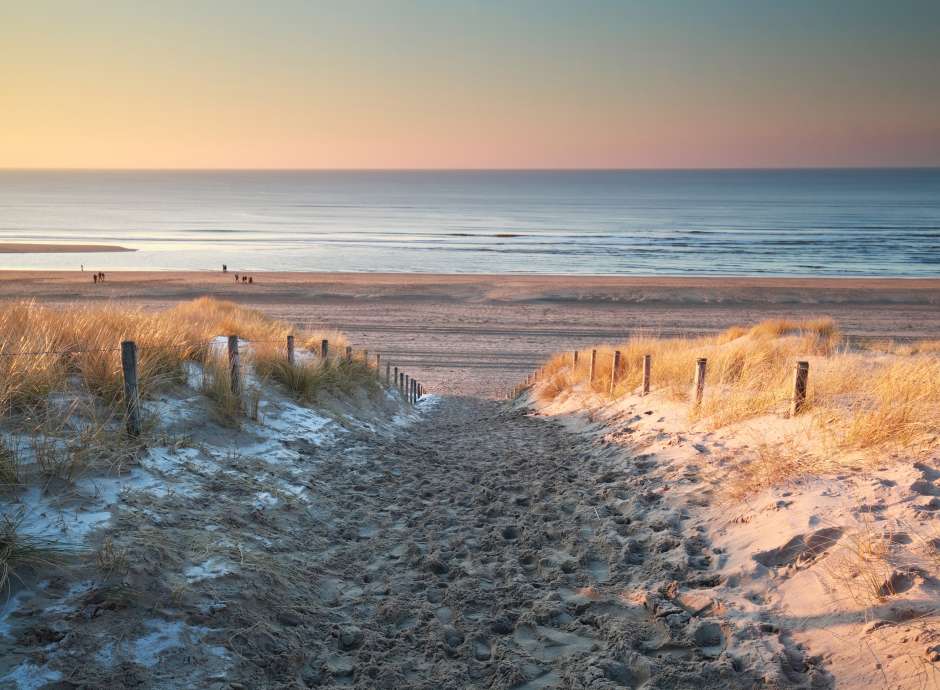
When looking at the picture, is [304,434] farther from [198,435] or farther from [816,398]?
[816,398]

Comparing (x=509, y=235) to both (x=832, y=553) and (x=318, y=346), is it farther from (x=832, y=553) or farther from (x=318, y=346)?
(x=832, y=553)

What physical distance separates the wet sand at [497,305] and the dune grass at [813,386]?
10.6m

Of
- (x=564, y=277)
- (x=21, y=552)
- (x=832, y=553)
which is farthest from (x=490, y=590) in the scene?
(x=564, y=277)

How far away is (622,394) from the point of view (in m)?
12.9

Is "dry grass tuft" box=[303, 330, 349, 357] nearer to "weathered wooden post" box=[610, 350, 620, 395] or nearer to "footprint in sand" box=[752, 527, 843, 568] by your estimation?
"weathered wooden post" box=[610, 350, 620, 395]

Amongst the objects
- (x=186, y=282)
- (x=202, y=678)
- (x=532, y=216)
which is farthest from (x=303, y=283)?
(x=532, y=216)

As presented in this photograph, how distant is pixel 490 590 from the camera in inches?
205

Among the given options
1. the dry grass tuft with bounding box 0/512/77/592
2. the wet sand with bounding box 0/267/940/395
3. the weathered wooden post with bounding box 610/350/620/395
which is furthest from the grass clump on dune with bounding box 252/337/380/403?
the wet sand with bounding box 0/267/940/395

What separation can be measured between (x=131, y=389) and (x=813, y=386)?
26.3ft

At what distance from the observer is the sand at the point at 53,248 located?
63.1 metres

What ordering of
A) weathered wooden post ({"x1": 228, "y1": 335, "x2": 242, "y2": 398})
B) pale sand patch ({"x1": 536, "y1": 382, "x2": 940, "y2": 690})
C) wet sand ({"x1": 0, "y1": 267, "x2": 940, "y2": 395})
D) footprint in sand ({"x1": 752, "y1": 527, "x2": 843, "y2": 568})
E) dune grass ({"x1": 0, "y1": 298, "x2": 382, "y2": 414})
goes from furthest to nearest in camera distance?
wet sand ({"x1": 0, "y1": 267, "x2": 940, "y2": 395}) < weathered wooden post ({"x1": 228, "y1": 335, "x2": 242, "y2": 398}) < dune grass ({"x1": 0, "y1": 298, "x2": 382, "y2": 414}) < footprint in sand ({"x1": 752, "y1": 527, "x2": 843, "y2": 568}) < pale sand patch ({"x1": 536, "y1": 382, "x2": 940, "y2": 690})

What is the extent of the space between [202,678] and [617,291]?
1612 inches

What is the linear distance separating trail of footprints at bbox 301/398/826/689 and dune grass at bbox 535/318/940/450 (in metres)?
1.75

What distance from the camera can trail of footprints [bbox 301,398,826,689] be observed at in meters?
4.10
